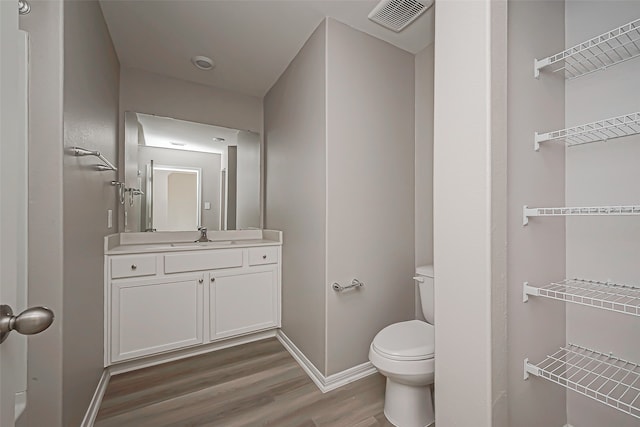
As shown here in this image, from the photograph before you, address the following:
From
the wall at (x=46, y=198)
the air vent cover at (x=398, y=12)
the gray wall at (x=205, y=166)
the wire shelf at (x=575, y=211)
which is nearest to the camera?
the wire shelf at (x=575, y=211)

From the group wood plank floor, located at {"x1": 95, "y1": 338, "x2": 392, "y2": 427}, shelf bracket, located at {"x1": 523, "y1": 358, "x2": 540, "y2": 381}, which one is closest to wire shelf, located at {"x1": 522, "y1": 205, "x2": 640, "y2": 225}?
shelf bracket, located at {"x1": 523, "y1": 358, "x2": 540, "y2": 381}

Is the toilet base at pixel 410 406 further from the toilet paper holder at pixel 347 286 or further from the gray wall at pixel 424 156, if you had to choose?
the gray wall at pixel 424 156

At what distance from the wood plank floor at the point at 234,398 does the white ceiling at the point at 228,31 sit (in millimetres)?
2377

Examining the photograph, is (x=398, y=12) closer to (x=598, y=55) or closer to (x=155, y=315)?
(x=598, y=55)

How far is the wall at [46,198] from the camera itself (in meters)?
1.01

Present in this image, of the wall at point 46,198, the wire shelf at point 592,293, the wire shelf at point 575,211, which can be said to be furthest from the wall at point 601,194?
the wall at point 46,198

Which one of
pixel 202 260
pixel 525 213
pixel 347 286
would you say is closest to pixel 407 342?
pixel 347 286

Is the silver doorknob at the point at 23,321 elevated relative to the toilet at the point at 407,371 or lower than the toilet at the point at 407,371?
elevated

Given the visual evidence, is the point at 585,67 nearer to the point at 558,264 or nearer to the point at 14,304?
the point at 558,264

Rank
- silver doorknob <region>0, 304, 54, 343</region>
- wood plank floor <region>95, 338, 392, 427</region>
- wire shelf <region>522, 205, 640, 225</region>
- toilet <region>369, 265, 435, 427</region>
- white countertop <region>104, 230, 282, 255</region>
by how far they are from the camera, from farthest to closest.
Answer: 1. white countertop <region>104, 230, 282, 255</region>
2. wood plank floor <region>95, 338, 392, 427</region>
3. toilet <region>369, 265, 435, 427</region>
4. wire shelf <region>522, 205, 640, 225</region>
5. silver doorknob <region>0, 304, 54, 343</region>

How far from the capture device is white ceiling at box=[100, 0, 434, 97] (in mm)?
1643

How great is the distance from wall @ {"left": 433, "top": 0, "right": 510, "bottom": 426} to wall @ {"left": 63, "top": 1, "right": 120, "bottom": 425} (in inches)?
61.2

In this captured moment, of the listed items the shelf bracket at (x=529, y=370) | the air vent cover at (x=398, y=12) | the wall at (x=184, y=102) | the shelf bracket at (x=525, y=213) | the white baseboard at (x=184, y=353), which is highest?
the air vent cover at (x=398, y=12)

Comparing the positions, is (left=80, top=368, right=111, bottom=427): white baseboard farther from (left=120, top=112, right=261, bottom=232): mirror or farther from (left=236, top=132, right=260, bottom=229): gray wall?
(left=236, top=132, right=260, bottom=229): gray wall
